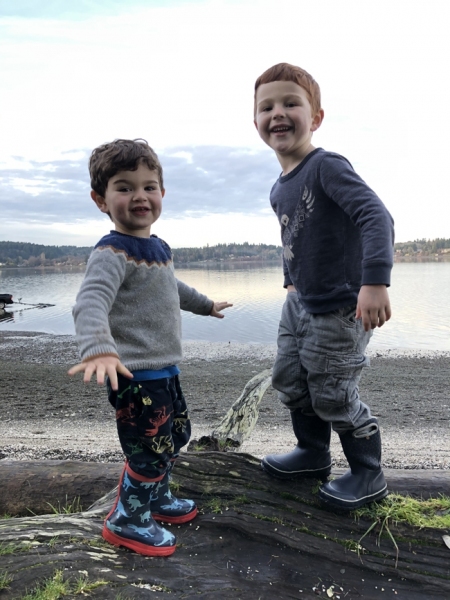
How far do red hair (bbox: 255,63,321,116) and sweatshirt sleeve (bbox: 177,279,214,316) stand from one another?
140 centimetres

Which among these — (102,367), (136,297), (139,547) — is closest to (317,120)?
(136,297)

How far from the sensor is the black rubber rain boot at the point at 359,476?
10.0ft

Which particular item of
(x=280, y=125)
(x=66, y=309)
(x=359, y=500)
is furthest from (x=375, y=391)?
(x=66, y=309)

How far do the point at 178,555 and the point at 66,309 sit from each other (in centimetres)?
4450

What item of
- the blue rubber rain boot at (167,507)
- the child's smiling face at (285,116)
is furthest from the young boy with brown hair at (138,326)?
the child's smiling face at (285,116)

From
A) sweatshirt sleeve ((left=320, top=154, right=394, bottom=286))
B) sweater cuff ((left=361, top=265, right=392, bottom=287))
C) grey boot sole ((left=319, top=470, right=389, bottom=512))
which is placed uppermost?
sweatshirt sleeve ((left=320, top=154, right=394, bottom=286))

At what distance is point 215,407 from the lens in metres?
11.4

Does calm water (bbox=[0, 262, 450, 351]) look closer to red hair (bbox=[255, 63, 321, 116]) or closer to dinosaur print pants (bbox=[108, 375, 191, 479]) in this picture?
red hair (bbox=[255, 63, 321, 116])

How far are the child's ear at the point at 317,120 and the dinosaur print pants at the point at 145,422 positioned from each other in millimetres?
1876

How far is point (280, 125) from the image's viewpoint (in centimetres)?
293

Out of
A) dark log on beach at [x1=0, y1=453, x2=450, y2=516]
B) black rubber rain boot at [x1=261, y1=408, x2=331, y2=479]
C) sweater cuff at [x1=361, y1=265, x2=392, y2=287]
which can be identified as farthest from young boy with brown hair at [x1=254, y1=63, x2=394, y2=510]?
dark log on beach at [x1=0, y1=453, x2=450, y2=516]

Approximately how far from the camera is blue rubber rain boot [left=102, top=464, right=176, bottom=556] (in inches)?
107

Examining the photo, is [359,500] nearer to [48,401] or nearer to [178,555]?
[178,555]

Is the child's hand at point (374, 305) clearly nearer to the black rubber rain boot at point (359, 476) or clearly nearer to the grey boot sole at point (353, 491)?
the black rubber rain boot at point (359, 476)
